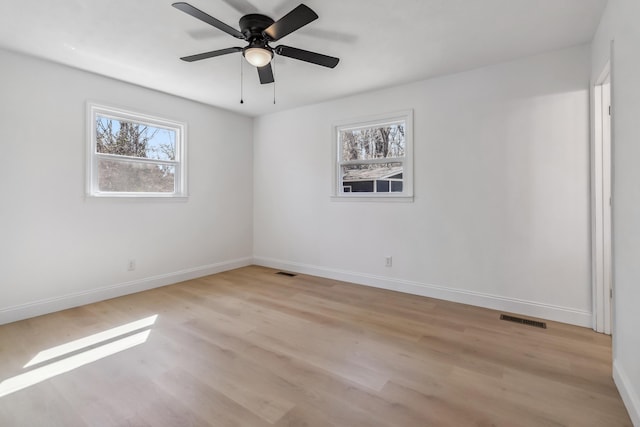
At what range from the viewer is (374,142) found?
13.2 feet

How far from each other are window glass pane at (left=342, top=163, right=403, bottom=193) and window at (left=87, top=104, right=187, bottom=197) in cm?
240

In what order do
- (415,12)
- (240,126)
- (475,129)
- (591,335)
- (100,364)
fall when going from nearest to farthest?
1. (100,364)
2. (415,12)
3. (591,335)
4. (475,129)
5. (240,126)

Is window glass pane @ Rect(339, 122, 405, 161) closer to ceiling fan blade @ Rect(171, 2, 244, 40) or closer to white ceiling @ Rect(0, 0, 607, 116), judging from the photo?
white ceiling @ Rect(0, 0, 607, 116)

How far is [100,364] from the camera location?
2111 millimetres

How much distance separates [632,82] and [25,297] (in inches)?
202

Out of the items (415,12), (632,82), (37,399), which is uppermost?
(415,12)

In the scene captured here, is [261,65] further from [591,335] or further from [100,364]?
[591,335]

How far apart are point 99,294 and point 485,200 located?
4532 millimetres

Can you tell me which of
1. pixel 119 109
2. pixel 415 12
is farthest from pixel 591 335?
pixel 119 109

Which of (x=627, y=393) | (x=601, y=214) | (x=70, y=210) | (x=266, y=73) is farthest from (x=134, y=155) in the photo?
(x=601, y=214)

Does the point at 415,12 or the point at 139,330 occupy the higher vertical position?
the point at 415,12

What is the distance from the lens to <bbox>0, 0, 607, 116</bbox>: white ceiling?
7.20ft

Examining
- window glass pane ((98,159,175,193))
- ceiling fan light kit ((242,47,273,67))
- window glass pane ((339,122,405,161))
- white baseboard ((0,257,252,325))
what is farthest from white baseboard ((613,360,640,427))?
window glass pane ((98,159,175,193))

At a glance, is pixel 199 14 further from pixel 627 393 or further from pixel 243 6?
pixel 627 393
